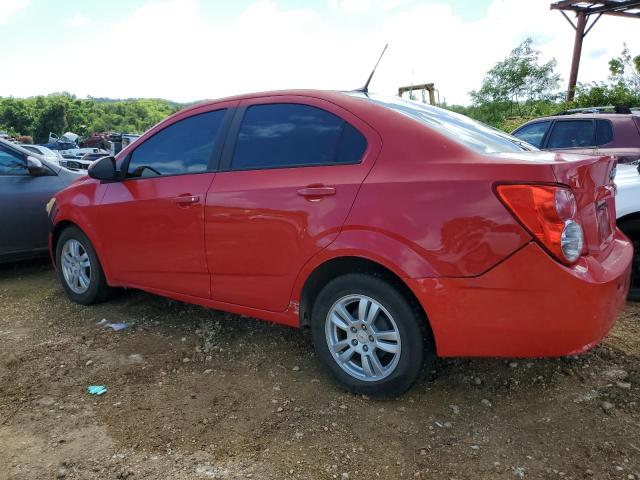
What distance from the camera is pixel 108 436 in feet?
8.77

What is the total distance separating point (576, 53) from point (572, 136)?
9643 mm

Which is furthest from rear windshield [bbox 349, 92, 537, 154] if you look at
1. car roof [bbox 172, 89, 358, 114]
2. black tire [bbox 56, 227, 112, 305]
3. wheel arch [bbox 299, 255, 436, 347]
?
black tire [bbox 56, 227, 112, 305]

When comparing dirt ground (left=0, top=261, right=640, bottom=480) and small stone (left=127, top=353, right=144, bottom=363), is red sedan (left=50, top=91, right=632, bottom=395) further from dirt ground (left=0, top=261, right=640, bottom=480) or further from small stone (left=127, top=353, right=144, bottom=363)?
small stone (left=127, top=353, right=144, bottom=363)

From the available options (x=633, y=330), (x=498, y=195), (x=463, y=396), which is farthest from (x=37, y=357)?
(x=633, y=330)

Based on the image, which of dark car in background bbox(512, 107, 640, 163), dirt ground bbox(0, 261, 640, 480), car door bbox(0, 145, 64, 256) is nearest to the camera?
dirt ground bbox(0, 261, 640, 480)

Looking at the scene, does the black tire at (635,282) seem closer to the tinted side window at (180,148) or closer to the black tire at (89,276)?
the tinted side window at (180,148)

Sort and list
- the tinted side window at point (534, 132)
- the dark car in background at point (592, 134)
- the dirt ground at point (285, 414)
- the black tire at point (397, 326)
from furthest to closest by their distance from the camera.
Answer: the tinted side window at point (534, 132) → the dark car in background at point (592, 134) → the black tire at point (397, 326) → the dirt ground at point (285, 414)

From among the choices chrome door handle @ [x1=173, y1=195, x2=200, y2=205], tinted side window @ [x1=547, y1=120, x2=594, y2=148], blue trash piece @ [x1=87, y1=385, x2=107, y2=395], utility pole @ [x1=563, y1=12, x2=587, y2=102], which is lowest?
blue trash piece @ [x1=87, y1=385, x2=107, y2=395]

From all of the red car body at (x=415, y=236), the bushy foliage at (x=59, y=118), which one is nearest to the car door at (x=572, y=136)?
the red car body at (x=415, y=236)

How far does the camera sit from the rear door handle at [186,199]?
3.40 meters

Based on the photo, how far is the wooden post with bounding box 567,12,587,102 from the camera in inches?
554

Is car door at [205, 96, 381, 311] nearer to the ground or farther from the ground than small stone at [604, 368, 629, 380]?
farther from the ground

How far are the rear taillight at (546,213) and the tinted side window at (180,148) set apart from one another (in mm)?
1987

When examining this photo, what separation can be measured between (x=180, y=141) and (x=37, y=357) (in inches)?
68.7
